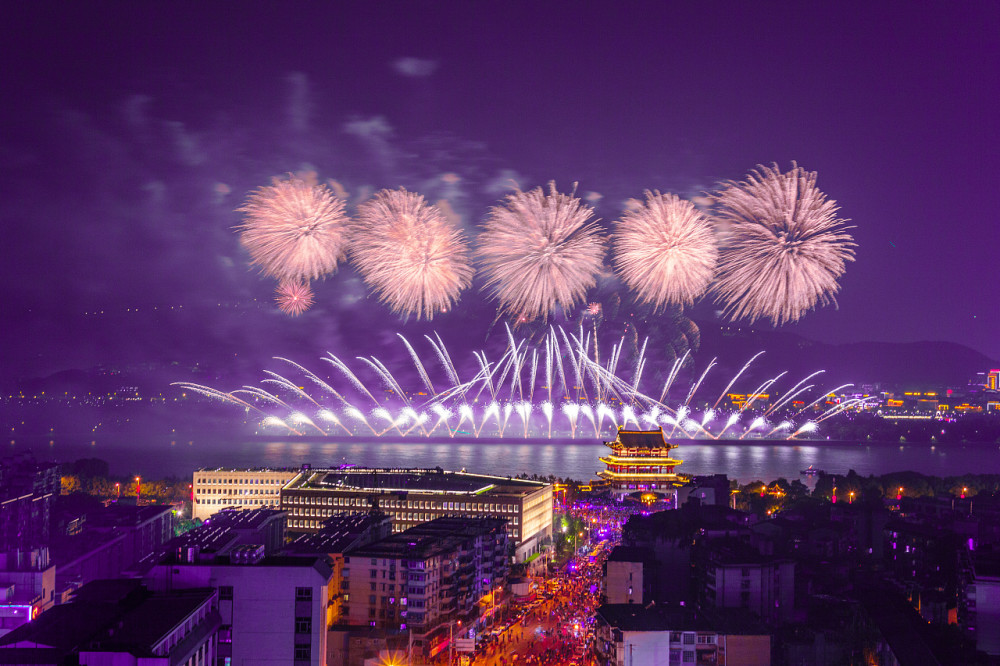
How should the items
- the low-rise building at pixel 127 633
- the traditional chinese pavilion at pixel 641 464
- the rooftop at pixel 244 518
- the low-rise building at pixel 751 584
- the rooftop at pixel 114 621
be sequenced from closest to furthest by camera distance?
the low-rise building at pixel 127 633 → the rooftop at pixel 114 621 → the low-rise building at pixel 751 584 → the rooftop at pixel 244 518 → the traditional chinese pavilion at pixel 641 464

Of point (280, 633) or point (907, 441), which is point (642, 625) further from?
point (907, 441)

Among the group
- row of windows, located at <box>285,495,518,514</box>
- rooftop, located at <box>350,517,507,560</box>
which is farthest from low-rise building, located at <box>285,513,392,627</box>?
row of windows, located at <box>285,495,518,514</box>

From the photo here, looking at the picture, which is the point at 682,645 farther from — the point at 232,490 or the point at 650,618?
the point at 232,490

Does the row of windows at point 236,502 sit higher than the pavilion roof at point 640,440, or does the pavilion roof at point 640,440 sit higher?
the pavilion roof at point 640,440

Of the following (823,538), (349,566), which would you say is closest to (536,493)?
(823,538)

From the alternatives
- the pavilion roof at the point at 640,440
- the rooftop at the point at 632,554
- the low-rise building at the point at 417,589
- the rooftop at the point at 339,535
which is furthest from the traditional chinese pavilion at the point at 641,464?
the low-rise building at the point at 417,589

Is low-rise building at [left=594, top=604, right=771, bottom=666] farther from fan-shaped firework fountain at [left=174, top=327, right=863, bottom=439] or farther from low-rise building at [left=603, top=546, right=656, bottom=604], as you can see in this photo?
fan-shaped firework fountain at [left=174, top=327, right=863, bottom=439]

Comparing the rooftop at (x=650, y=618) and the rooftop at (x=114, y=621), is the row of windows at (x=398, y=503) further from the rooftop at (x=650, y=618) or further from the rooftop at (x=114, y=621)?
the rooftop at (x=114, y=621)
